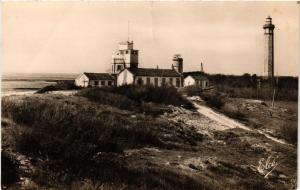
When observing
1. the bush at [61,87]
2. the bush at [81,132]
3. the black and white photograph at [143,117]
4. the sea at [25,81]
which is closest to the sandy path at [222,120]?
the black and white photograph at [143,117]

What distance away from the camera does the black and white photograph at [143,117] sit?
6.77 meters

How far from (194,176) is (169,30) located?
3377mm

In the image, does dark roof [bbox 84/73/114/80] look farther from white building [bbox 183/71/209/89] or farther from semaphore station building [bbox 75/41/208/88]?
white building [bbox 183/71/209/89]

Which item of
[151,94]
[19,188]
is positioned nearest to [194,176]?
[19,188]

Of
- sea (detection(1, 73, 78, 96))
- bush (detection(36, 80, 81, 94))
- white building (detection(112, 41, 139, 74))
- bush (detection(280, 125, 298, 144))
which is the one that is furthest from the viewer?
bush (detection(36, 80, 81, 94))

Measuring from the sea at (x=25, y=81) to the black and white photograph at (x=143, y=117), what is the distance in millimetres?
33

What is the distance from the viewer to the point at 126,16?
805 cm

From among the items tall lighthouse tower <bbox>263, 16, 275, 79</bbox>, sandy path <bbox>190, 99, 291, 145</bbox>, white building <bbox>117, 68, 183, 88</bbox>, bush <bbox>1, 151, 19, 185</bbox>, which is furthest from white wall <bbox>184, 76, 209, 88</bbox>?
bush <bbox>1, 151, 19, 185</bbox>

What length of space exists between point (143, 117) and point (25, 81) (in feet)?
10.8

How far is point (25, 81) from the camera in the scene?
8.70 metres

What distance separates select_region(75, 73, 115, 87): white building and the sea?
1.92 feet

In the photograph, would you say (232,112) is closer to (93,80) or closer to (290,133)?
(290,133)

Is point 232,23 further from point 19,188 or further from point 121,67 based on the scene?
point 121,67

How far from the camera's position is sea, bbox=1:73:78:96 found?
7.32 meters
